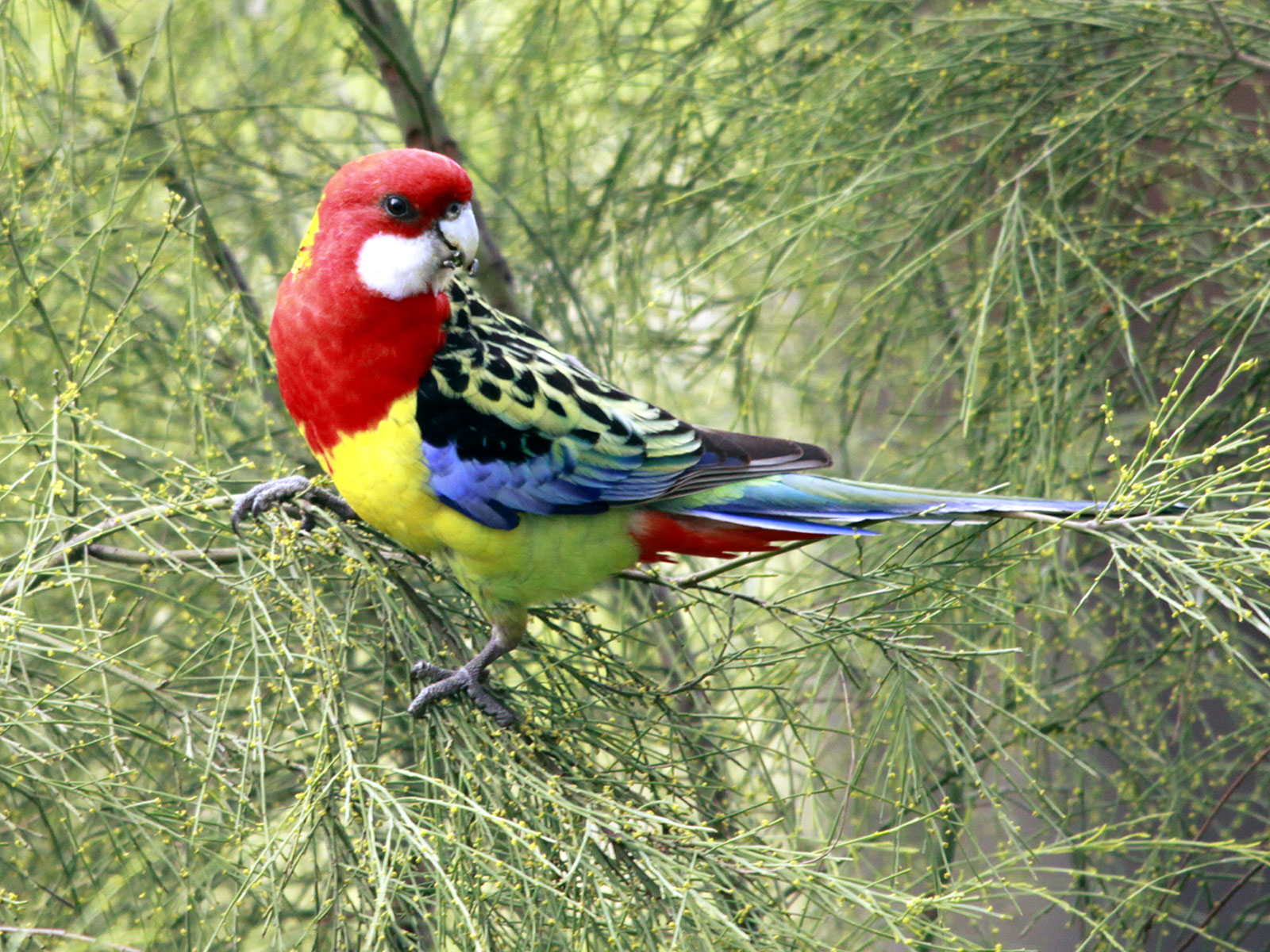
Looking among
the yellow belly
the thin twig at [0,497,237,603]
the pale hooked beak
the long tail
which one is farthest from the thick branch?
the thin twig at [0,497,237,603]

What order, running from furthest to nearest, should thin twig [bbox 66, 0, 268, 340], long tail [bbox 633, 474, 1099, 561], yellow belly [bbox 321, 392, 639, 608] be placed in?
1. thin twig [bbox 66, 0, 268, 340]
2. yellow belly [bbox 321, 392, 639, 608]
3. long tail [bbox 633, 474, 1099, 561]

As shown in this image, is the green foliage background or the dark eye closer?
the green foliage background

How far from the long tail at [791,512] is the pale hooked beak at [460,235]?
0.55 meters

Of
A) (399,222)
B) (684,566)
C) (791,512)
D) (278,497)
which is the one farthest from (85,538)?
(684,566)

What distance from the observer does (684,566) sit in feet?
9.78

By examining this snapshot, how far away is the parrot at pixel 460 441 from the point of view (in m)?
1.94

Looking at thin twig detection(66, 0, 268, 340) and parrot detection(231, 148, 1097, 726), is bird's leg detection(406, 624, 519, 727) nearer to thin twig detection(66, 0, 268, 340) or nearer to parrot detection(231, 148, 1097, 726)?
parrot detection(231, 148, 1097, 726)

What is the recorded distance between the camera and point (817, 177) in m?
2.46

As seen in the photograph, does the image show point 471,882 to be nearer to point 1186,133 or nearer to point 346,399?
point 346,399

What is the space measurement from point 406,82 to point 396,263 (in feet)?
2.09

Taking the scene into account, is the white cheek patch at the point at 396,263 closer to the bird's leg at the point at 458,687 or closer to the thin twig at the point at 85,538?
the thin twig at the point at 85,538

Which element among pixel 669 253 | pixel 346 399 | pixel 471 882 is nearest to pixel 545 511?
pixel 346 399

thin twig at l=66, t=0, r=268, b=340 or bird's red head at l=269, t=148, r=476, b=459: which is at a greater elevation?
thin twig at l=66, t=0, r=268, b=340

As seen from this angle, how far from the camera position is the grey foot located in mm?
1726
